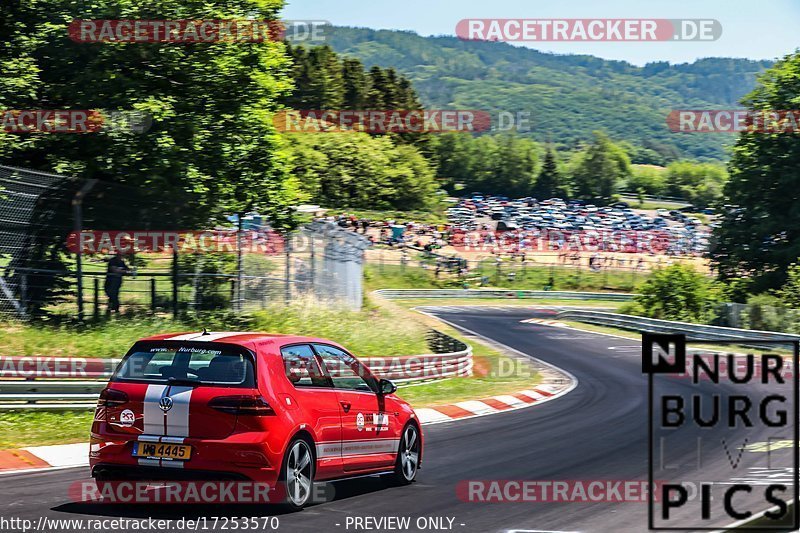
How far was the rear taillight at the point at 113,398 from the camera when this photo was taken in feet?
25.7

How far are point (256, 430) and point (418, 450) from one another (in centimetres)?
302

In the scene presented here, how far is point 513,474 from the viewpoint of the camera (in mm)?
10625

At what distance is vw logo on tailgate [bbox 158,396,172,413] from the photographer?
25.1ft

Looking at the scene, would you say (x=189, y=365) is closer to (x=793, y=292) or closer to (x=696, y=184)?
(x=793, y=292)

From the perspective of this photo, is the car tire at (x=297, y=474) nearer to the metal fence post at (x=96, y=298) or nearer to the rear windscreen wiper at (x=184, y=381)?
the rear windscreen wiper at (x=184, y=381)

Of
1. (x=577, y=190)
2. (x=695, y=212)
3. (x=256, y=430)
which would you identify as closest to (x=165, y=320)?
(x=256, y=430)

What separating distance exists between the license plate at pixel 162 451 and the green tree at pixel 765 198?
43337 millimetres

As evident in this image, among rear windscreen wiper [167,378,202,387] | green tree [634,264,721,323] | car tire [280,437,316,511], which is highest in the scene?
rear windscreen wiper [167,378,202,387]

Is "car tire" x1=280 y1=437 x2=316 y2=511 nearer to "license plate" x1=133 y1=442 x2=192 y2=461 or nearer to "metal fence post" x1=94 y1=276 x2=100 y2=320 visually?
"license plate" x1=133 y1=442 x2=192 y2=461

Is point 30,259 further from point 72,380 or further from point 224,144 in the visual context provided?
point 224,144

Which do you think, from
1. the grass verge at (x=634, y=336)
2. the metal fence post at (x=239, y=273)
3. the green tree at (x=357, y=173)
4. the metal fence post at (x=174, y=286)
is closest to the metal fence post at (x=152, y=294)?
the metal fence post at (x=174, y=286)

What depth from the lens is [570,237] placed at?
282ft

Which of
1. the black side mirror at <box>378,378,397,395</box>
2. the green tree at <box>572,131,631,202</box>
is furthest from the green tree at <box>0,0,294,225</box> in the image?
the green tree at <box>572,131,631,202</box>

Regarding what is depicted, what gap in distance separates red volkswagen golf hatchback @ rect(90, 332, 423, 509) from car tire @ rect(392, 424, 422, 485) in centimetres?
124
